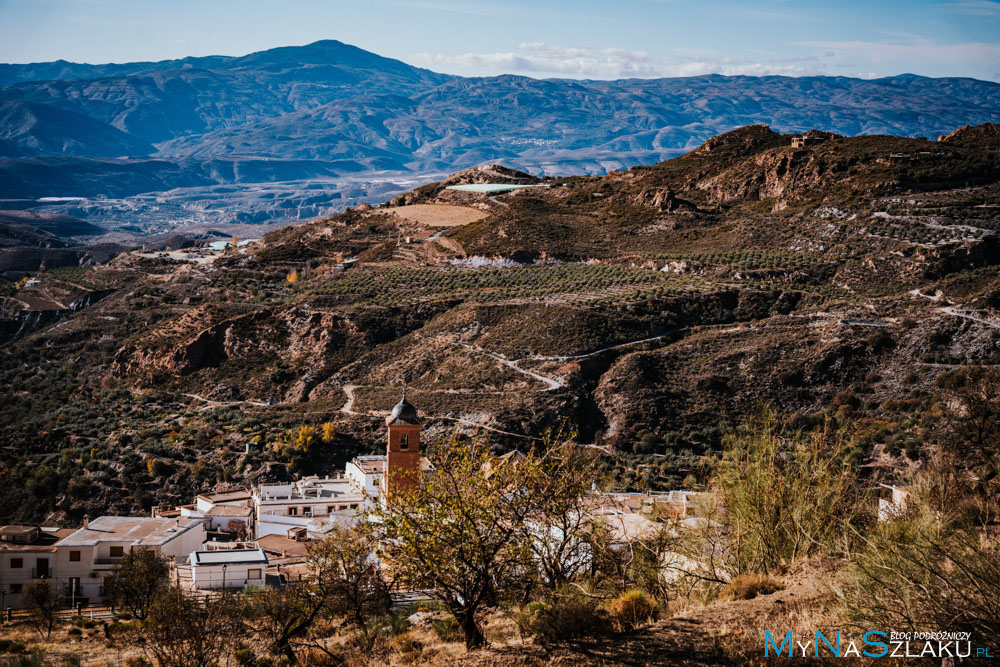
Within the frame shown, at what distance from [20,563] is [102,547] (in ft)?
7.62

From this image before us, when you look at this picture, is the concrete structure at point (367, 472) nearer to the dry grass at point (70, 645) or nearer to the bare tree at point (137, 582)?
the bare tree at point (137, 582)

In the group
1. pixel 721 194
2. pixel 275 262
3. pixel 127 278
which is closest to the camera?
pixel 721 194

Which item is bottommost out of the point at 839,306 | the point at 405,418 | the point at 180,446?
the point at 180,446

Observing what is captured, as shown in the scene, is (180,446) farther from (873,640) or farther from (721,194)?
(721,194)

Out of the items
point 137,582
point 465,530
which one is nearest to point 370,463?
point 137,582

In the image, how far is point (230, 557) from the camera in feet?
89.8

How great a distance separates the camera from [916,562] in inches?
408

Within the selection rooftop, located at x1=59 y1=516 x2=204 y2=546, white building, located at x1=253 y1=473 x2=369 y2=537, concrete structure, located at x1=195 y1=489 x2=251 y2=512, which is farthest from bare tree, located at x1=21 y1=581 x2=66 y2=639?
concrete structure, located at x1=195 y1=489 x2=251 y2=512

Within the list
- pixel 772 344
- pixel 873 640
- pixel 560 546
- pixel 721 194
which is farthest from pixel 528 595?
pixel 721 194

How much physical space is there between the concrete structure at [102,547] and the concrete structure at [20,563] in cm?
28

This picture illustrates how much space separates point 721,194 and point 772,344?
90.0ft

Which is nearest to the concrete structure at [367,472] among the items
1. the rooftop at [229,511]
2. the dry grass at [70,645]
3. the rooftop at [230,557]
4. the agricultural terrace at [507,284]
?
the rooftop at [229,511]

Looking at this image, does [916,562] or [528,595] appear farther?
[528,595]

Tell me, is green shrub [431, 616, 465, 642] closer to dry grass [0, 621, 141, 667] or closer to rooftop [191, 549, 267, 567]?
dry grass [0, 621, 141, 667]
